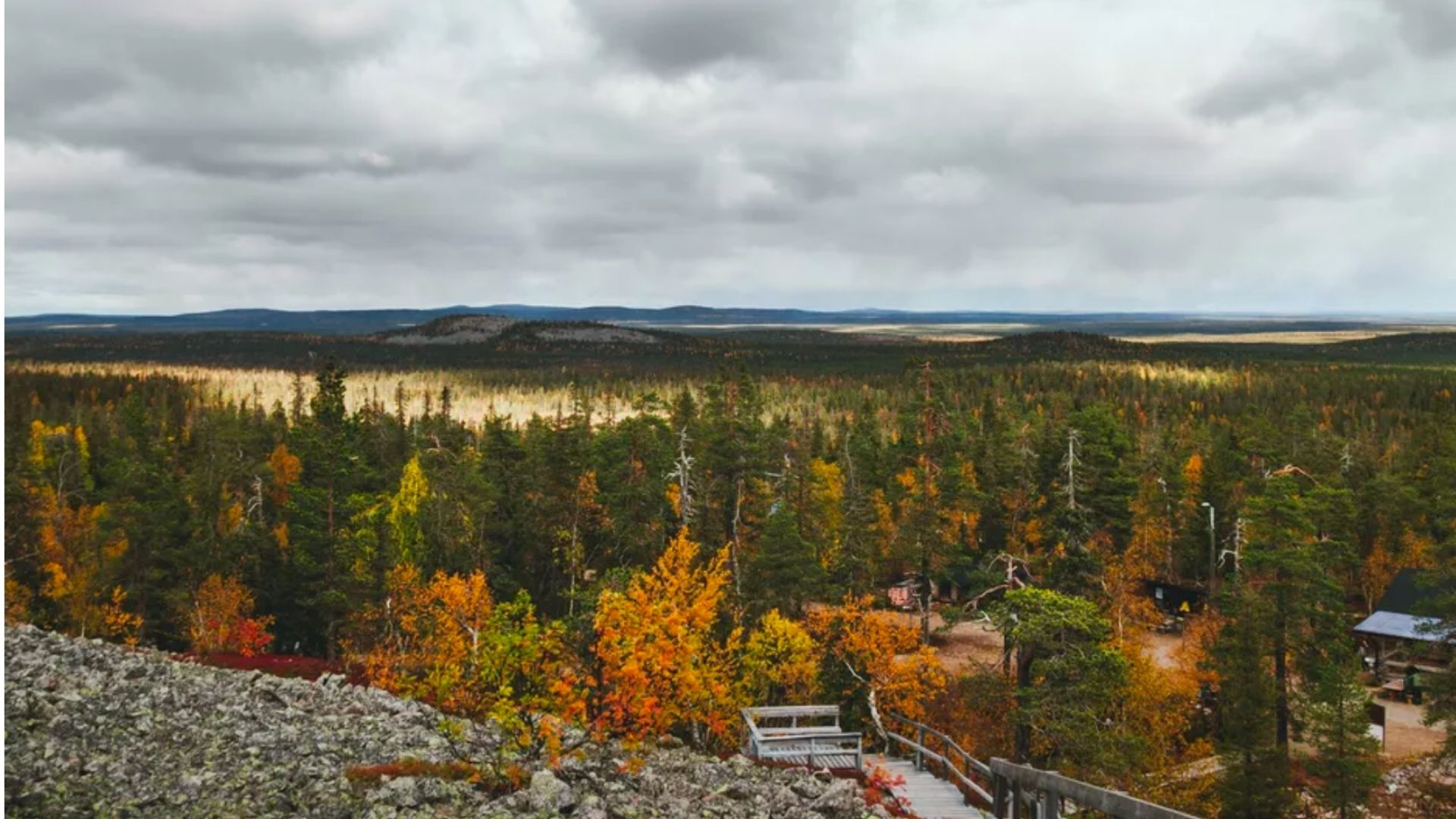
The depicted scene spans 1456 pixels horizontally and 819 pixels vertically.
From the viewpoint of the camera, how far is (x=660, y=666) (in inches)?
1303

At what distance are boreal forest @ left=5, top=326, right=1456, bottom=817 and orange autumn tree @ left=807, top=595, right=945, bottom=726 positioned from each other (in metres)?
0.17

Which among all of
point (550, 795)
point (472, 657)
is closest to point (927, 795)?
point (550, 795)

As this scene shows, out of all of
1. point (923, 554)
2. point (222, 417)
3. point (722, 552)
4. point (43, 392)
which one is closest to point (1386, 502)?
point (923, 554)

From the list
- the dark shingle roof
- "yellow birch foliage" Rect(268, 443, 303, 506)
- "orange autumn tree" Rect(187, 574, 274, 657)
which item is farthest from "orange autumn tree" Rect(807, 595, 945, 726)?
"yellow birch foliage" Rect(268, 443, 303, 506)

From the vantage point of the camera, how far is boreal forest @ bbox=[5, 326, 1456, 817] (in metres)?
34.5

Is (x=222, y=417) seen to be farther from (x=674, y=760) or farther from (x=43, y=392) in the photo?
(x=43, y=392)

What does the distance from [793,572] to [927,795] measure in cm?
2496

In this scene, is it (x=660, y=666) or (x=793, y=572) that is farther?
(x=793, y=572)

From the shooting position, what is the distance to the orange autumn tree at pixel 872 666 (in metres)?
39.2

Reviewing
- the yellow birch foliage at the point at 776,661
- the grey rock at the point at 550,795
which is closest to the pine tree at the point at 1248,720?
the yellow birch foliage at the point at 776,661

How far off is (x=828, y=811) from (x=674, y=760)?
733 cm

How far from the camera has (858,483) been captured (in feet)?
285

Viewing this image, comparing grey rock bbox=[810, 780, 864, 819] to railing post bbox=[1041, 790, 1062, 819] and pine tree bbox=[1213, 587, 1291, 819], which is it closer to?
railing post bbox=[1041, 790, 1062, 819]

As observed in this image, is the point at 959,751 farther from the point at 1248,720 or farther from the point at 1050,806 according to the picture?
the point at 1248,720
